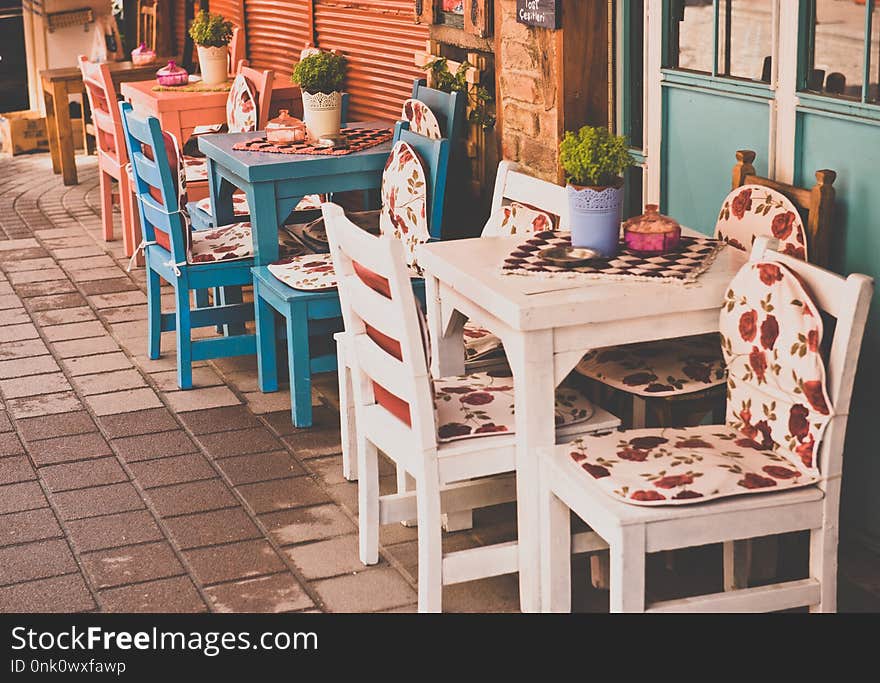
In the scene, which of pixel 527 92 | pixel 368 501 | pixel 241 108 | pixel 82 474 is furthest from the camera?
pixel 241 108

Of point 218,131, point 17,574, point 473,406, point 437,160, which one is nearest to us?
point 473,406

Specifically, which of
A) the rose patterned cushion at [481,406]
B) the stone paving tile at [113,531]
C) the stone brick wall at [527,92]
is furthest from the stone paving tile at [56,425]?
the stone brick wall at [527,92]

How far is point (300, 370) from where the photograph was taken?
4551mm

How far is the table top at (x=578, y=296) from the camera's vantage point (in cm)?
293

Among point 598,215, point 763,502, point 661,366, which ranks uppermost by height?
point 598,215

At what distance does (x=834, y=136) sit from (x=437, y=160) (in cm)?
167

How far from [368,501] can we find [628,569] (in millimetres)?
993

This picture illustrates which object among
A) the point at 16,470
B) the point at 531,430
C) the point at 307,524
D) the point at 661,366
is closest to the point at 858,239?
the point at 661,366

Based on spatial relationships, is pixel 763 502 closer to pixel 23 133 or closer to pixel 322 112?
pixel 322 112

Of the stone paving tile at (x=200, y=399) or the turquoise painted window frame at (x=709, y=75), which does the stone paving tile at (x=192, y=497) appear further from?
the turquoise painted window frame at (x=709, y=75)

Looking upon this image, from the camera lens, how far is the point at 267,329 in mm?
4883

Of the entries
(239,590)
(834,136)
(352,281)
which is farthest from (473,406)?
(834,136)

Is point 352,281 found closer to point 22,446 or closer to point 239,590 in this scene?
point 239,590

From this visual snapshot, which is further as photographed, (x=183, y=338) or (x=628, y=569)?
(x=183, y=338)
